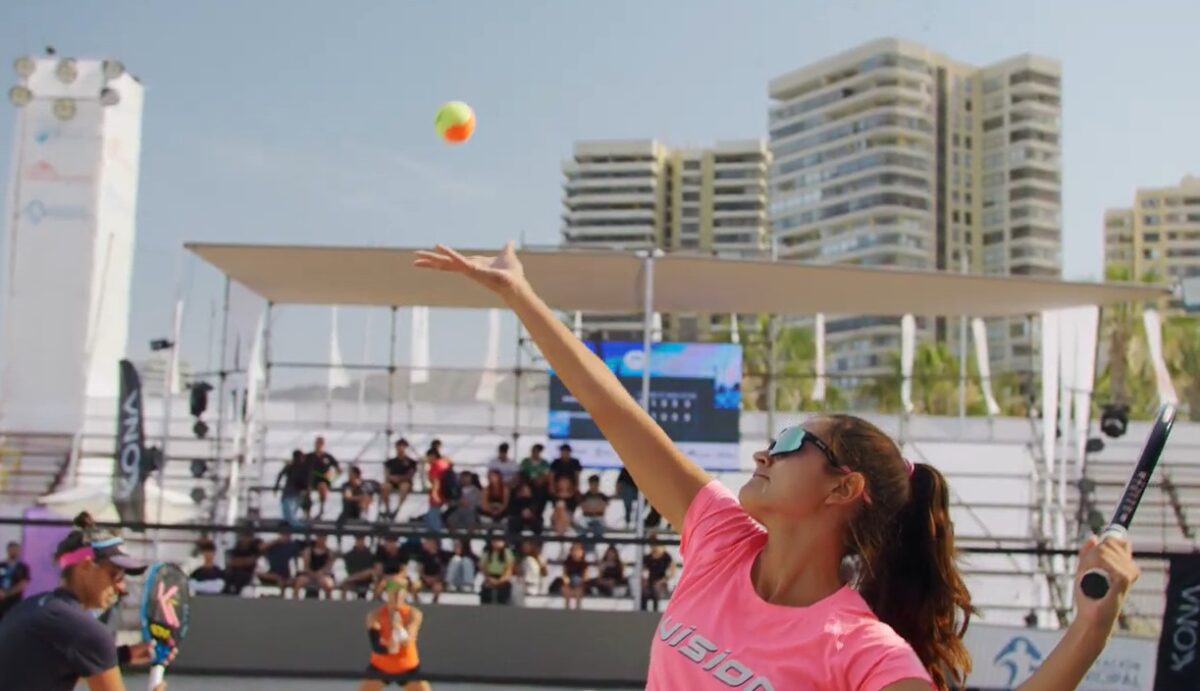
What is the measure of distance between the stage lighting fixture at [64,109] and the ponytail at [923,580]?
66.7 ft

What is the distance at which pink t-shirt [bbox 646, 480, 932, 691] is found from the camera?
6.71ft

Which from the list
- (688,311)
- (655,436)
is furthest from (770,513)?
(688,311)

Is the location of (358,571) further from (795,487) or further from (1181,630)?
(795,487)

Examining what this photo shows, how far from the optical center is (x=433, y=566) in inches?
549

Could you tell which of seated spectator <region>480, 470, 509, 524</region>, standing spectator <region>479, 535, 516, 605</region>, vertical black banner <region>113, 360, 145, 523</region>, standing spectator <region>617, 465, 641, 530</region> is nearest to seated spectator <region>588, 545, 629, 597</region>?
standing spectator <region>617, 465, 641, 530</region>

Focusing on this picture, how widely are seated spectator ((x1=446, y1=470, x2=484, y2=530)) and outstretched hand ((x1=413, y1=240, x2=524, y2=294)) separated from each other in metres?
12.4

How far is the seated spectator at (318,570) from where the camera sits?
1388 centimetres

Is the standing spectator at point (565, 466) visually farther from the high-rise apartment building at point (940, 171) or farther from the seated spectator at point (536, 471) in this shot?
the high-rise apartment building at point (940, 171)

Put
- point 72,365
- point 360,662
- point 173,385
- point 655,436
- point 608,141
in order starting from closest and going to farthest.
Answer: point 655,436 < point 360,662 < point 173,385 < point 72,365 < point 608,141

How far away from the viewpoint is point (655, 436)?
2.63m

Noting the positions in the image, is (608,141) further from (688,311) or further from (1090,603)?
(1090,603)

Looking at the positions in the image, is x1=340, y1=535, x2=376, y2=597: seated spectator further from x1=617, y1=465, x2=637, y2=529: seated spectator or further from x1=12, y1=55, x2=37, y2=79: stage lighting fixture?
x1=12, y1=55, x2=37, y2=79: stage lighting fixture

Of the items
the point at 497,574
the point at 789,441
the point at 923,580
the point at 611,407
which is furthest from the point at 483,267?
the point at 497,574

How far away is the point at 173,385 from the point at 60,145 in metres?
6.04
